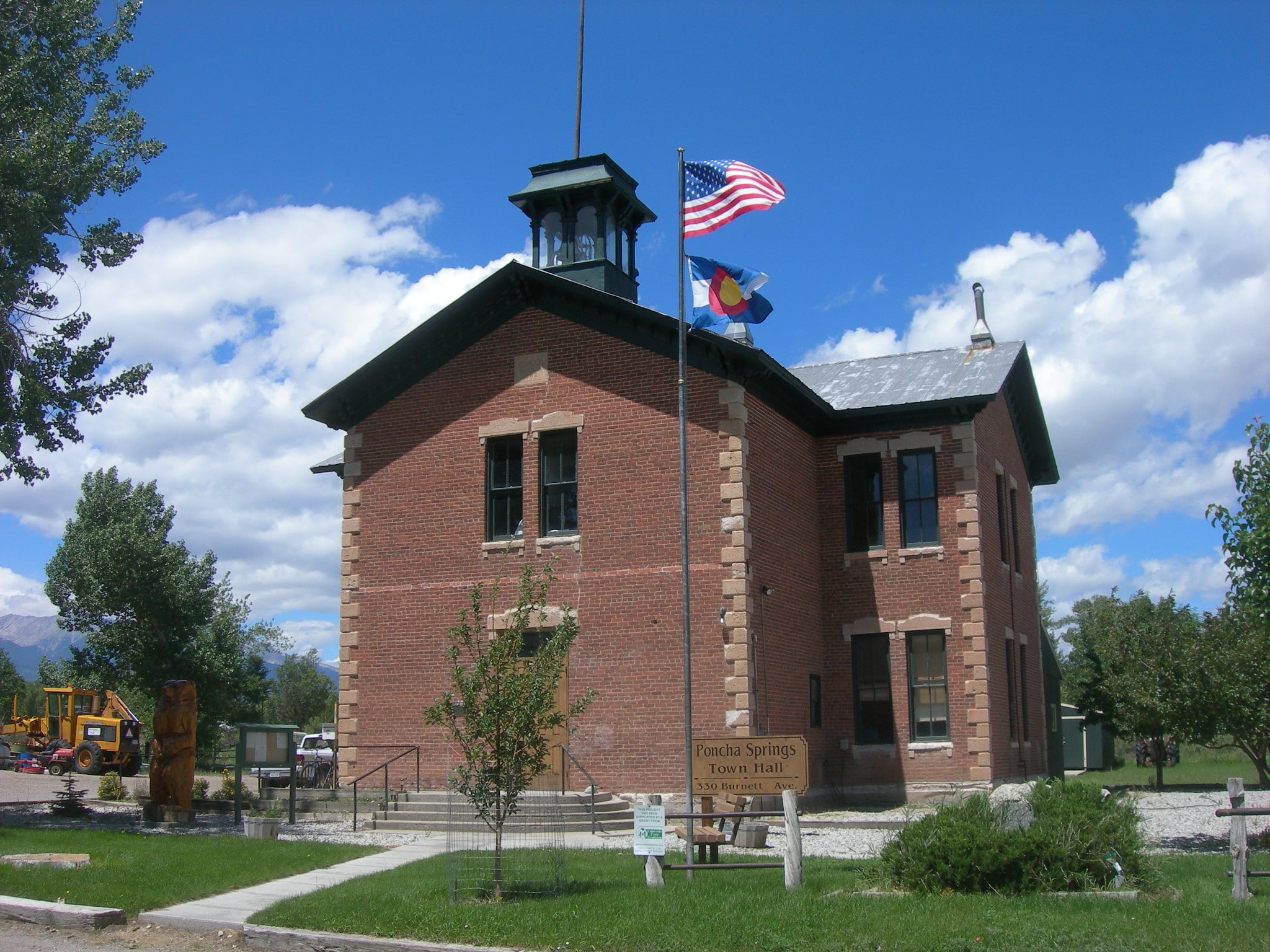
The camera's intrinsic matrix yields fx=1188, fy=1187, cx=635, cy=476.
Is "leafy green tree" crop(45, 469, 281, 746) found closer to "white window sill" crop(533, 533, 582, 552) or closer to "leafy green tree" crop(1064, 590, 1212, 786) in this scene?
"white window sill" crop(533, 533, 582, 552)

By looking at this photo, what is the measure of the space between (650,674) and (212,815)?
8.25 meters

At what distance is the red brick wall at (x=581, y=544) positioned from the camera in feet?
64.9

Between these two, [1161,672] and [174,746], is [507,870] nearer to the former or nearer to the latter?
[174,746]

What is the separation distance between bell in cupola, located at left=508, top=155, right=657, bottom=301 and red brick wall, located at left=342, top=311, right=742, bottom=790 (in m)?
2.27

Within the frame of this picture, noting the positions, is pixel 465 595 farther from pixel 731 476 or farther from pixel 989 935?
pixel 989 935

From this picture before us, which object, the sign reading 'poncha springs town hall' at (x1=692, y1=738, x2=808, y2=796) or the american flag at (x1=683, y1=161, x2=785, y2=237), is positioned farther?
the american flag at (x1=683, y1=161, x2=785, y2=237)

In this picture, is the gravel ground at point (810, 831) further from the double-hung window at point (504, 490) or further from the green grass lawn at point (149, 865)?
the double-hung window at point (504, 490)

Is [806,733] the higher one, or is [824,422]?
[824,422]

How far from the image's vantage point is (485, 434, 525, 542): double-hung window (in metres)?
21.5

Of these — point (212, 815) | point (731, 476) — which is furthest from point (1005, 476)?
point (212, 815)

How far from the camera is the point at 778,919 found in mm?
10031

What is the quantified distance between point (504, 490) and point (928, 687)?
29.1 ft

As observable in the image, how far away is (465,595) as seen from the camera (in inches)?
841

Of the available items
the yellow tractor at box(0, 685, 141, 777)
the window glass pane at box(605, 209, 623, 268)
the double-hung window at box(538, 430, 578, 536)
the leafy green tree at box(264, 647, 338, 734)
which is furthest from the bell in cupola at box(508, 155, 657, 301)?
the leafy green tree at box(264, 647, 338, 734)
